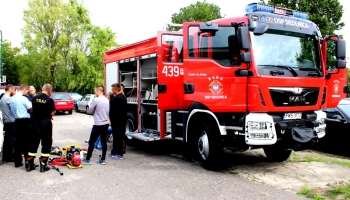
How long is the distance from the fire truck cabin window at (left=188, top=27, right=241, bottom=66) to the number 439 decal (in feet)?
3.24

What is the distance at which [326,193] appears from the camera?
216 inches

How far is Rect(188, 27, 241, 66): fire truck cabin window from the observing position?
6363mm

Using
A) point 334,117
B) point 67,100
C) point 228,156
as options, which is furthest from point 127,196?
point 67,100

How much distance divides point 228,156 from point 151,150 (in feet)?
7.35

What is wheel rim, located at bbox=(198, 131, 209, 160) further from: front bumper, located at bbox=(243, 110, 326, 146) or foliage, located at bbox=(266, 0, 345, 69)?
foliage, located at bbox=(266, 0, 345, 69)

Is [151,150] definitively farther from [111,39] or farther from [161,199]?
[111,39]

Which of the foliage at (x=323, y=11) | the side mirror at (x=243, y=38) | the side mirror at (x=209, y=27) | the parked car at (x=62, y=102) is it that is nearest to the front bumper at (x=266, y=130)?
the side mirror at (x=243, y=38)

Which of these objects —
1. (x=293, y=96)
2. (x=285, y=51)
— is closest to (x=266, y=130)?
(x=293, y=96)

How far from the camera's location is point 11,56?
53.7 m

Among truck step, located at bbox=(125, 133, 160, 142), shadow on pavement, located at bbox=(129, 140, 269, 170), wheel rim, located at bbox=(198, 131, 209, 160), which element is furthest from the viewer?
Result: truck step, located at bbox=(125, 133, 160, 142)

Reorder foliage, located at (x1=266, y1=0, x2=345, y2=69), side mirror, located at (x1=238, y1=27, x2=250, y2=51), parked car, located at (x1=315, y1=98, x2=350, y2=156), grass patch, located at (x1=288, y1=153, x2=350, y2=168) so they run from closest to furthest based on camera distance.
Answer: side mirror, located at (x1=238, y1=27, x2=250, y2=51), grass patch, located at (x1=288, y1=153, x2=350, y2=168), parked car, located at (x1=315, y1=98, x2=350, y2=156), foliage, located at (x1=266, y1=0, x2=345, y2=69)

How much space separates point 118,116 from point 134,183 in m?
2.33

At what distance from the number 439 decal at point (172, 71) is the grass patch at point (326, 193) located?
380 centimetres

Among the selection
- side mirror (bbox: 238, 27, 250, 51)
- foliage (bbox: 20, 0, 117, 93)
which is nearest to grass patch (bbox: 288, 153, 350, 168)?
side mirror (bbox: 238, 27, 250, 51)
